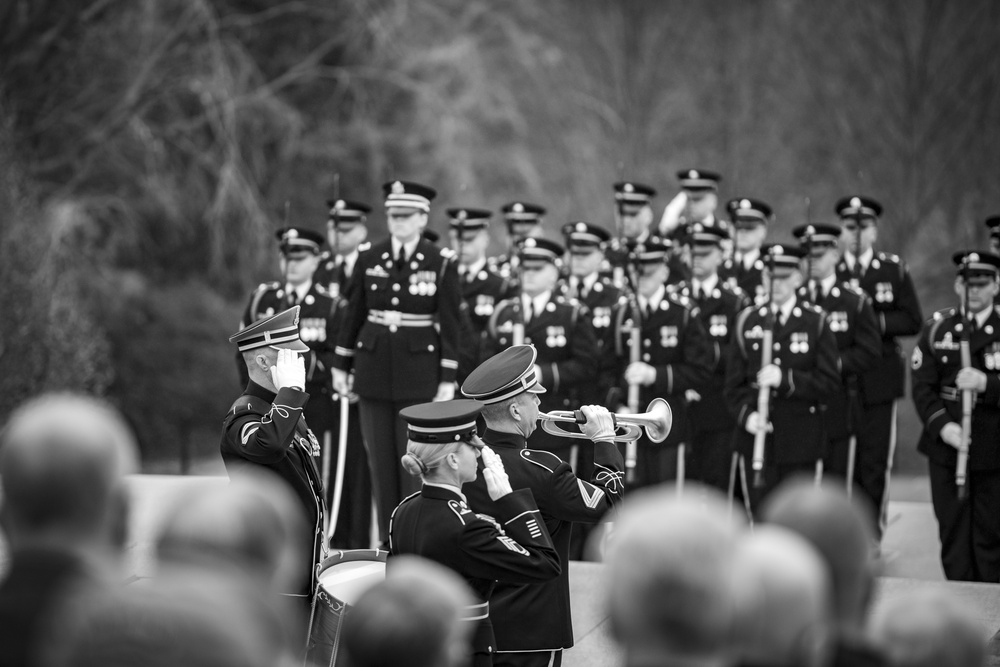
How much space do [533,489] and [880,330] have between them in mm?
6005

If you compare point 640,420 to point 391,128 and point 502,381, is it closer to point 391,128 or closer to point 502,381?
point 502,381

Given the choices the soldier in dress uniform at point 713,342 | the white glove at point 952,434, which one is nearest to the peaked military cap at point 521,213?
the soldier in dress uniform at point 713,342

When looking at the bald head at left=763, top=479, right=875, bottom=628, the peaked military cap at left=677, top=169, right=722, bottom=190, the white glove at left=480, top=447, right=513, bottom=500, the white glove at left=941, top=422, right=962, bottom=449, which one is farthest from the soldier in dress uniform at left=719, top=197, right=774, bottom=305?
the bald head at left=763, top=479, right=875, bottom=628

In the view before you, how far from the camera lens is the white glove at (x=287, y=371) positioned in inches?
251

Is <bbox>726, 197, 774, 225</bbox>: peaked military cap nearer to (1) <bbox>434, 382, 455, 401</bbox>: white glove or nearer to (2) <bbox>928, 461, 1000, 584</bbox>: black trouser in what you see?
(2) <bbox>928, 461, 1000, 584</bbox>: black trouser

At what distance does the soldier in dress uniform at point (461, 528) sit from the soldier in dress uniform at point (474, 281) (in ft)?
19.0

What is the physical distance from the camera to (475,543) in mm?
4984

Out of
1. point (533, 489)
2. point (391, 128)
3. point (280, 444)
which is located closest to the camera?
point (533, 489)

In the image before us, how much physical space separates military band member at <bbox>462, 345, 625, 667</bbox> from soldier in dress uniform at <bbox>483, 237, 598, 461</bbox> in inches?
153

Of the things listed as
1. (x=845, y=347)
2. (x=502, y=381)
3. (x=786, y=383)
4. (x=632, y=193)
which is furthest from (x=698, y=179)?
(x=502, y=381)

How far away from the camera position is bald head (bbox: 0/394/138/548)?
10.5 ft

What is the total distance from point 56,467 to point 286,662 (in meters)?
0.70

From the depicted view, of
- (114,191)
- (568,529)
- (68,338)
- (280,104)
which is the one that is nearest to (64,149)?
(114,191)

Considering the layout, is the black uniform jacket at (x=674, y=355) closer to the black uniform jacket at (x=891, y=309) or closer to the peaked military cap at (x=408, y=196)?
the black uniform jacket at (x=891, y=309)
